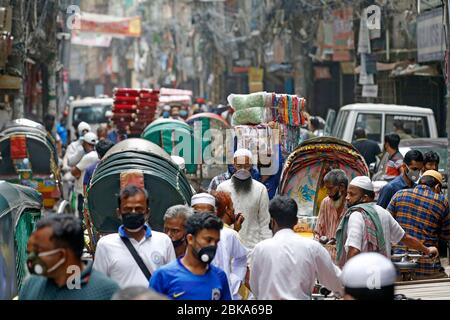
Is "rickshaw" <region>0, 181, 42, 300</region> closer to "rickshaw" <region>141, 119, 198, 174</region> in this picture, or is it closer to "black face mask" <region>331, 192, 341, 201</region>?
"black face mask" <region>331, 192, 341, 201</region>

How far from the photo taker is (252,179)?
36.2 ft

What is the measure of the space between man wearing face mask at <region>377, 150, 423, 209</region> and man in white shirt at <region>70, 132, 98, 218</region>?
458cm

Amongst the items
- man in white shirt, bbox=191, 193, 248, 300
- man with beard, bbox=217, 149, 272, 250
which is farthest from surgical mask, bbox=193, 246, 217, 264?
man with beard, bbox=217, 149, 272, 250

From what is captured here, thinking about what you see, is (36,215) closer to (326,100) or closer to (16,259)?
(16,259)

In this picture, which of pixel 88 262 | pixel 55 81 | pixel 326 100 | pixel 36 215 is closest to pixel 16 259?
pixel 36 215

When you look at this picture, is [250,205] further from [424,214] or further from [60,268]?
[60,268]

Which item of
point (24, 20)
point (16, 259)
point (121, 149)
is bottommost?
point (16, 259)

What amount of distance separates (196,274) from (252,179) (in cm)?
479

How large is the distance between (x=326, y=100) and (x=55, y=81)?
958 cm

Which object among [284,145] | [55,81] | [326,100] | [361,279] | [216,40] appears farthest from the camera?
[216,40]

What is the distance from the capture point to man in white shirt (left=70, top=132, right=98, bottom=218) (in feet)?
50.6

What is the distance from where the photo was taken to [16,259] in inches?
331

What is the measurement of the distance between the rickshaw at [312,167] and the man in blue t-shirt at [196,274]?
21.4 ft

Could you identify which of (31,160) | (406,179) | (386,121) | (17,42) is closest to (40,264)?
(406,179)
